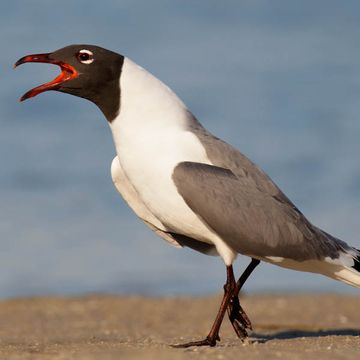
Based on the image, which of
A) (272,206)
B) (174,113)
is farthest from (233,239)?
(174,113)

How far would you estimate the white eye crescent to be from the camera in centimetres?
916

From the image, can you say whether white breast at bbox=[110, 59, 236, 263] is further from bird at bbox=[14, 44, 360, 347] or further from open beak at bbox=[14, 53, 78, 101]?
open beak at bbox=[14, 53, 78, 101]

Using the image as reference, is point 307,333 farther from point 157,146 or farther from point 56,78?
point 56,78

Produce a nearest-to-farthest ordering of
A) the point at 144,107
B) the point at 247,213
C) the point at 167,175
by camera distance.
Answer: the point at 167,175, the point at 247,213, the point at 144,107

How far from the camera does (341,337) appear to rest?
33.3 ft

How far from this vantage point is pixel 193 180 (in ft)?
27.8

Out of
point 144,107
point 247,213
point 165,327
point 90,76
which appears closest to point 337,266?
point 247,213

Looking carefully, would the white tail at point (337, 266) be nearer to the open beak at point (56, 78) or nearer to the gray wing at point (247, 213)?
the gray wing at point (247, 213)

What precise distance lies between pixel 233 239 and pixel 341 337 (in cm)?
216

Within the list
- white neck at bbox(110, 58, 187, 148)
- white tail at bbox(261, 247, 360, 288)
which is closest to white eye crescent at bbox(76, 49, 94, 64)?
white neck at bbox(110, 58, 187, 148)

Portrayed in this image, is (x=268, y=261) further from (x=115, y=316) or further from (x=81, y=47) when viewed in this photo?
(x=115, y=316)

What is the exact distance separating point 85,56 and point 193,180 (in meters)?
1.61

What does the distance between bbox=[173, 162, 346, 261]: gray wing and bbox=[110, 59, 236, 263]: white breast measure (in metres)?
0.11

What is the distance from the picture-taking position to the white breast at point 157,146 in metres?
8.63
